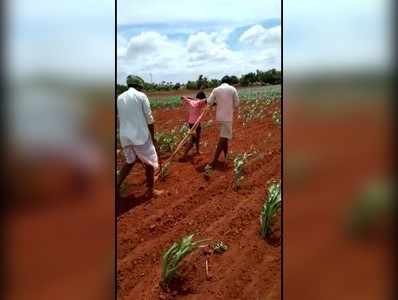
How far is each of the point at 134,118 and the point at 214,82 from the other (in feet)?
1.52

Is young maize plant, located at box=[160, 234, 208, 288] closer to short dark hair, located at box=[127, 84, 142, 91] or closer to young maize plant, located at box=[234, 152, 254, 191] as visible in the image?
young maize plant, located at box=[234, 152, 254, 191]

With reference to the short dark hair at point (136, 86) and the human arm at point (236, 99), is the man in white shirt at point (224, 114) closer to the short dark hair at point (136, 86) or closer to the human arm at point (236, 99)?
the human arm at point (236, 99)

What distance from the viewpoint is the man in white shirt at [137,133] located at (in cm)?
254

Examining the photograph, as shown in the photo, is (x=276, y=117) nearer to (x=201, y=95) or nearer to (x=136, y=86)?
(x=201, y=95)

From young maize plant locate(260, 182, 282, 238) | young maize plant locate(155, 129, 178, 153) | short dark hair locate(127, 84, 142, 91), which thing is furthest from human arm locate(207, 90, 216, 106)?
young maize plant locate(260, 182, 282, 238)

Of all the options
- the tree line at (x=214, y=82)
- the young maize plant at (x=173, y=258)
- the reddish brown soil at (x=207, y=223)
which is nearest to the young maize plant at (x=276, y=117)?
the reddish brown soil at (x=207, y=223)

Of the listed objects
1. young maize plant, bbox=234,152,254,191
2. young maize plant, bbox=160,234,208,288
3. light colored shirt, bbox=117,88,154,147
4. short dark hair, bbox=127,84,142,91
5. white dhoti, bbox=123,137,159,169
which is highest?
short dark hair, bbox=127,84,142,91

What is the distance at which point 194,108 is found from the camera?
2.70 metres

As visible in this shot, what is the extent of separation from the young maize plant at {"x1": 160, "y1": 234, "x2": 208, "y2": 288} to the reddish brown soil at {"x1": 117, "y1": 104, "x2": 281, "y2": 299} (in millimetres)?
50

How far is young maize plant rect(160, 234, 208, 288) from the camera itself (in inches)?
95.7
